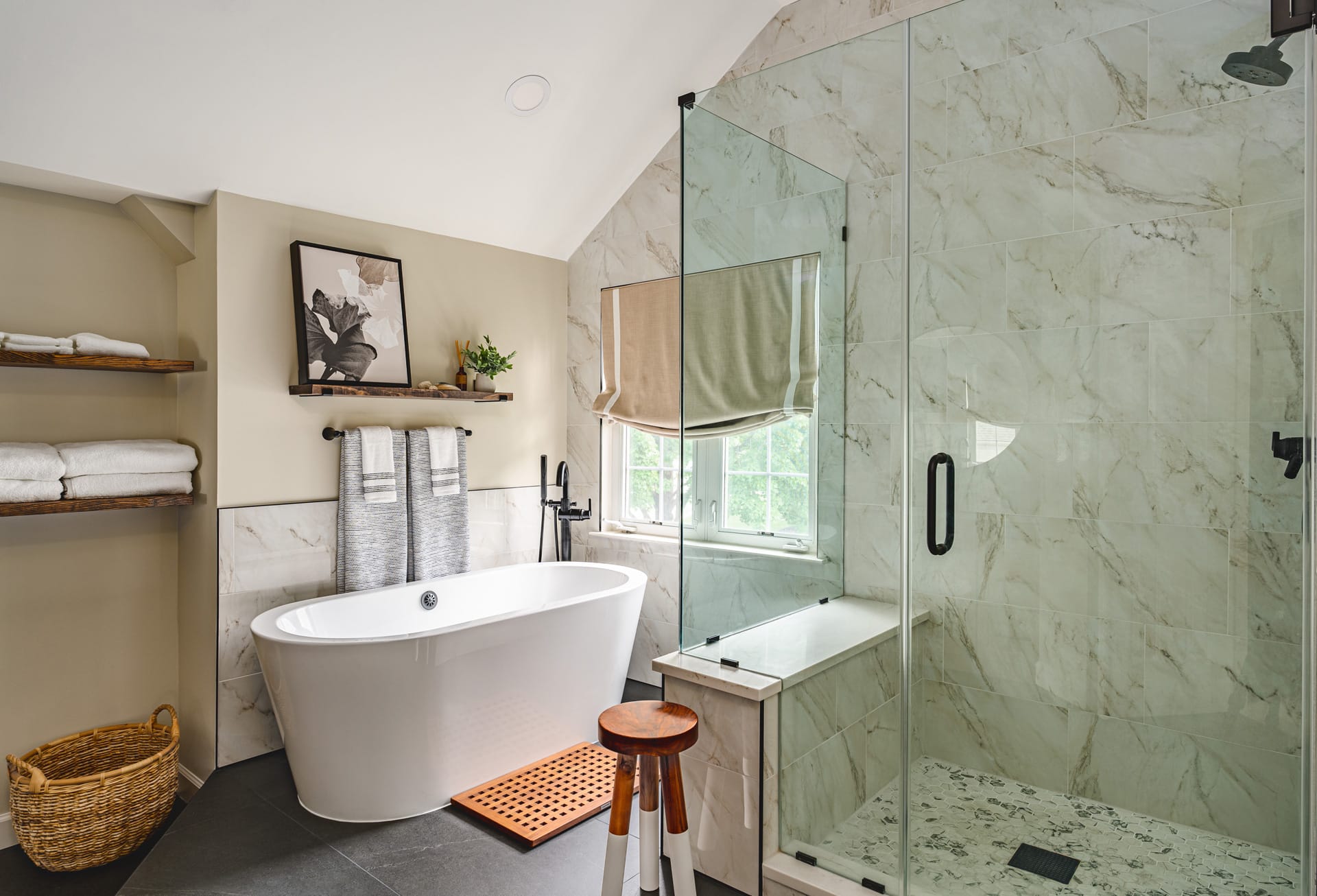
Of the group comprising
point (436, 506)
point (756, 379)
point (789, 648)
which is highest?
point (756, 379)

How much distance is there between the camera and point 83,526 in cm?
285

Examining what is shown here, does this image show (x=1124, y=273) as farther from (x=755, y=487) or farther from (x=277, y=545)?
(x=277, y=545)

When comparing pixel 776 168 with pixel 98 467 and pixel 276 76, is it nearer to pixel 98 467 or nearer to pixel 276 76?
pixel 276 76

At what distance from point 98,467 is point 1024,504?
2945 mm

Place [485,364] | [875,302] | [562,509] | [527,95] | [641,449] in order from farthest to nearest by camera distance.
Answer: [641,449], [562,509], [485,364], [527,95], [875,302]

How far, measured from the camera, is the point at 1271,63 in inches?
57.2

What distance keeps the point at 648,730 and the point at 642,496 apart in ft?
7.00

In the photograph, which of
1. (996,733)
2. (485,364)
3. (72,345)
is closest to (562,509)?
(485,364)

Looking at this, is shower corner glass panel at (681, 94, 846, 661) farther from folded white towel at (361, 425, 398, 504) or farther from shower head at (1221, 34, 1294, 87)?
folded white towel at (361, 425, 398, 504)

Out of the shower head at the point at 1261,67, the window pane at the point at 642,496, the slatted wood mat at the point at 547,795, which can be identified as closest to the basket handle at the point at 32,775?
the slatted wood mat at the point at 547,795

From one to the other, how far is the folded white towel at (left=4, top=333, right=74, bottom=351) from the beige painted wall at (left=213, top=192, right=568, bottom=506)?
18.0 inches

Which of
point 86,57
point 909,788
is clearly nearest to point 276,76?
point 86,57

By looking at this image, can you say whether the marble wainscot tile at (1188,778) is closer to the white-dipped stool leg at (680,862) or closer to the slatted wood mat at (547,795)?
the white-dipped stool leg at (680,862)

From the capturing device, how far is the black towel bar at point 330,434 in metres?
3.15
